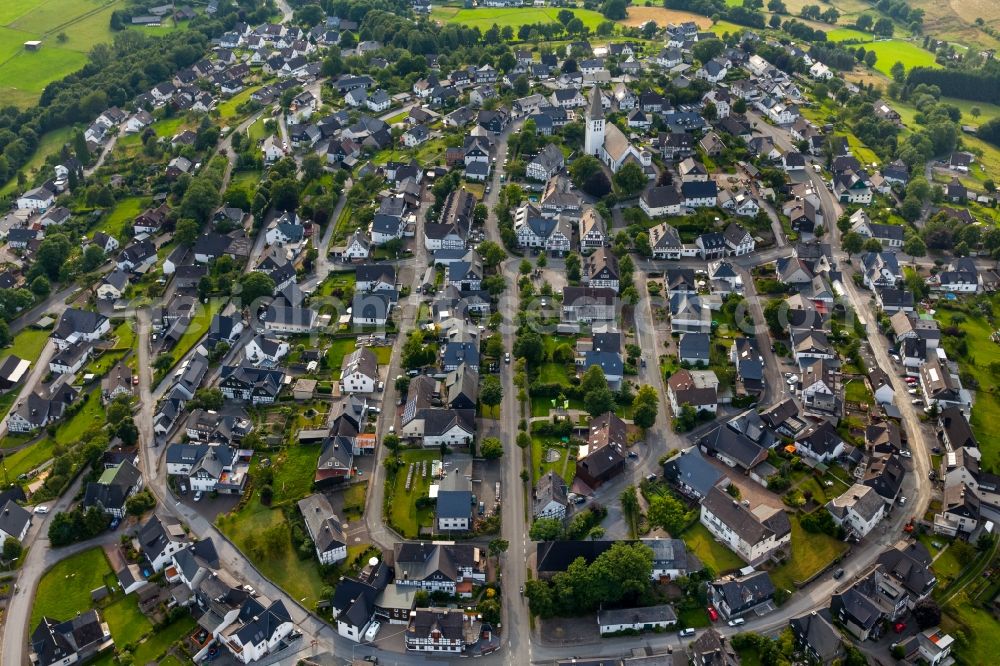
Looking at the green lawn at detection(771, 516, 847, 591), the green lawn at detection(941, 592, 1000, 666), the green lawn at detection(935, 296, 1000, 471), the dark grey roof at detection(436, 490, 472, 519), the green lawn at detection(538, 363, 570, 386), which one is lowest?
the green lawn at detection(935, 296, 1000, 471)

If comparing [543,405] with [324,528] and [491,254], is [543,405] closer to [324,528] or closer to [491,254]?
[324,528]

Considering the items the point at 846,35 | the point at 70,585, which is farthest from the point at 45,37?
the point at 846,35

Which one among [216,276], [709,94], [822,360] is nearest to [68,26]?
[216,276]

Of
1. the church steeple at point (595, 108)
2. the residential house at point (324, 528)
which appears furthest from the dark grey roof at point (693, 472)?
the church steeple at point (595, 108)

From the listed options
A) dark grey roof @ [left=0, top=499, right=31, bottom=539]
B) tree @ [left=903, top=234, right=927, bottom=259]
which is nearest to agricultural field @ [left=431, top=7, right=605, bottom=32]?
tree @ [left=903, top=234, right=927, bottom=259]

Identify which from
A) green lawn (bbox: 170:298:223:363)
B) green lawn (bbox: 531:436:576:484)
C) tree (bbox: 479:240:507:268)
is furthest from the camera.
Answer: tree (bbox: 479:240:507:268)

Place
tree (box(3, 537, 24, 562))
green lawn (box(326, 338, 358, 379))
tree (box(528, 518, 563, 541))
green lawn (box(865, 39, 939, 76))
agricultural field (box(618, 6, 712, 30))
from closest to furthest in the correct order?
1. tree (box(528, 518, 563, 541))
2. tree (box(3, 537, 24, 562))
3. green lawn (box(326, 338, 358, 379))
4. green lawn (box(865, 39, 939, 76))
5. agricultural field (box(618, 6, 712, 30))

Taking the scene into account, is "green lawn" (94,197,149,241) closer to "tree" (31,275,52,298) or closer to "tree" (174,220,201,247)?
"tree" (174,220,201,247)
